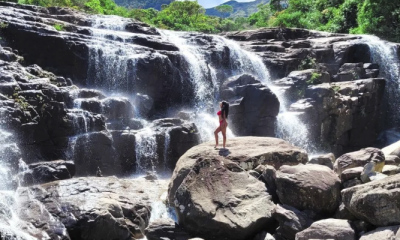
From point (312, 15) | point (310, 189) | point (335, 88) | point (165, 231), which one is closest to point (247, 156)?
point (310, 189)

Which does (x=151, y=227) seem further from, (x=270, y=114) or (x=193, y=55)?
(x=193, y=55)

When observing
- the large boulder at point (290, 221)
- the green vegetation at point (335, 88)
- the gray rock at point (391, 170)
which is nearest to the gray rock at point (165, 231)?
the large boulder at point (290, 221)

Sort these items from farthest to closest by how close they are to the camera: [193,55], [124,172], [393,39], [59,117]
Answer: [393,39]
[193,55]
[124,172]
[59,117]

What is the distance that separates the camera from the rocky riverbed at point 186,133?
1086 cm

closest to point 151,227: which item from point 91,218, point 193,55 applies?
point 91,218

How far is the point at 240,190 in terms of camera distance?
11625 mm

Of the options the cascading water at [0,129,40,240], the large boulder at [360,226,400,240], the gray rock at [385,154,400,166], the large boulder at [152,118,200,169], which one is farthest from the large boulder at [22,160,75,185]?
the gray rock at [385,154,400,166]

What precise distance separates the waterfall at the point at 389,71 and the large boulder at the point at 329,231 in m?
20.0

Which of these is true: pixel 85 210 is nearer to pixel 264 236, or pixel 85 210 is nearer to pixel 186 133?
pixel 264 236

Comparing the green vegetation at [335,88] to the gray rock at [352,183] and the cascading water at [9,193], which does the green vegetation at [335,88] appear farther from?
the cascading water at [9,193]

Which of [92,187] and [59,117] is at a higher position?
[59,117]

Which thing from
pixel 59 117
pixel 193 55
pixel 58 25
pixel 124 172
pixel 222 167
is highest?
pixel 58 25

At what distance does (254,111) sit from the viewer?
22.2m

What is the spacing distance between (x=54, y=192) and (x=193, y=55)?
1579cm
